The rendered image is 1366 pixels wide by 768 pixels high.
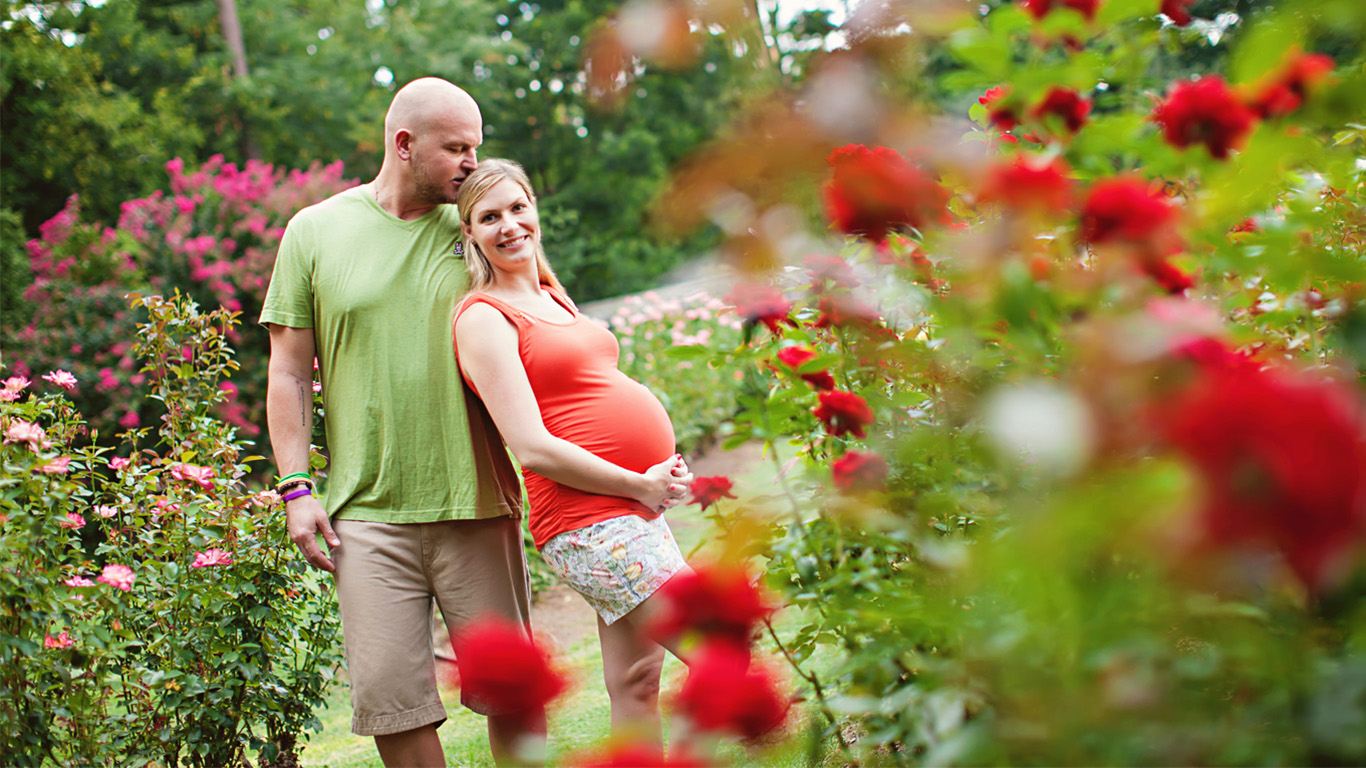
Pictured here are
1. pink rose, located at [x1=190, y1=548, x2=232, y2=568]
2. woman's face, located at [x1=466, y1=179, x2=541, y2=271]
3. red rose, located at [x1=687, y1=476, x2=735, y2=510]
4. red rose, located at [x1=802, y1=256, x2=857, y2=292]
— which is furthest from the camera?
pink rose, located at [x1=190, y1=548, x2=232, y2=568]

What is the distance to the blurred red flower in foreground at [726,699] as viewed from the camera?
0.68 metres

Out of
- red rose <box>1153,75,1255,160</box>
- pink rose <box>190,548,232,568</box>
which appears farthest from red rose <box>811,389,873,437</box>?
pink rose <box>190,548,232,568</box>

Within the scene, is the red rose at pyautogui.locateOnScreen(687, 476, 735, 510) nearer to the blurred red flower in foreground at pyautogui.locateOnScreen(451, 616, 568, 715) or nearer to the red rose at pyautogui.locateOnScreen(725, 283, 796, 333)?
A: the red rose at pyautogui.locateOnScreen(725, 283, 796, 333)

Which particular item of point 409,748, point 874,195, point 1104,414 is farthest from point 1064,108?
point 409,748

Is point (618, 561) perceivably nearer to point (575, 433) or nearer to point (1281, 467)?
point (575, 433)

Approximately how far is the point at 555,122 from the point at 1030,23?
17996mm

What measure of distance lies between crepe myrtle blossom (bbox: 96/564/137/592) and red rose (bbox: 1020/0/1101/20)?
216 cm

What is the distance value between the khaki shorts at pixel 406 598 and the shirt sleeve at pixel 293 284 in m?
0.49

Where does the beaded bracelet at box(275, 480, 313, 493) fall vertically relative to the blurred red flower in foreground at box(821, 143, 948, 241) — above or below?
below

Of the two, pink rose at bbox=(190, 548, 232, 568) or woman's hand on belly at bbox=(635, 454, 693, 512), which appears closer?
woman's hand on belly at bbox=(635, 454, 693, 512)

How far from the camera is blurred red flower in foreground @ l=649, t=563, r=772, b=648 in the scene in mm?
810

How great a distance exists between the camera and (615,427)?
1.99 meters

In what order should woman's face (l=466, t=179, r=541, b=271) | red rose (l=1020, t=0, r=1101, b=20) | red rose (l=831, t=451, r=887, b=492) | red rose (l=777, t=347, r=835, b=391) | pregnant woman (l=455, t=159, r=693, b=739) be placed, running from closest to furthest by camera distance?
red rose (l=1020, t=0, r=1101, b=20) → red rose (l=831, t=451, r=887, b=492) → red rose (l=777, t=347, r=835, b=391) → pregnant woman (l=455, t=159, r=693, b=739) → woman's face (l=466, t=179, r=541, b=271)

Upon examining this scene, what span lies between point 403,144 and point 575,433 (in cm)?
83
